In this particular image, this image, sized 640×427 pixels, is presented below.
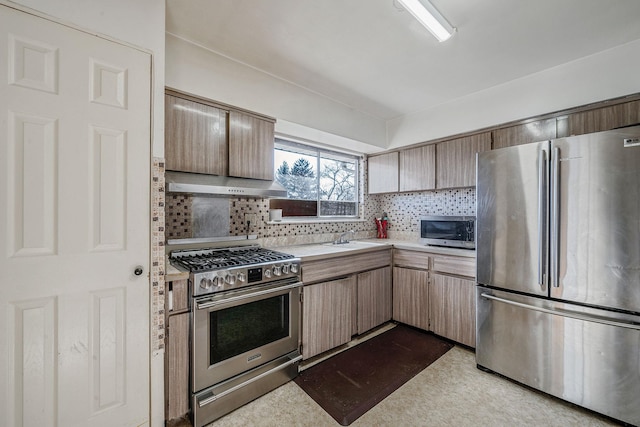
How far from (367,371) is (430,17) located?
2663mm

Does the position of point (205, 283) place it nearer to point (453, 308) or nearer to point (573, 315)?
point (453, 308)

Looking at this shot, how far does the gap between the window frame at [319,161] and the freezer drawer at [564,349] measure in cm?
193

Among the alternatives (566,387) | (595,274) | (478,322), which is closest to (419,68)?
(595,274)

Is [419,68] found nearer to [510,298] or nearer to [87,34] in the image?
[510,298]

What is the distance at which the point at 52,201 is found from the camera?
133 centimetres

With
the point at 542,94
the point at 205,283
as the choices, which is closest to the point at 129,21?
the point at 205,283

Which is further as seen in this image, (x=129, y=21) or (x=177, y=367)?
(x=177, y=367)

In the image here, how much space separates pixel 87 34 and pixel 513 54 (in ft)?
9.58

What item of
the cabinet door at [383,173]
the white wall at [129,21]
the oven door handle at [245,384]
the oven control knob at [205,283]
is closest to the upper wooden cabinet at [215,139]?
the white wall at [129,21]

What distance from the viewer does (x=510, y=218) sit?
2.12 m

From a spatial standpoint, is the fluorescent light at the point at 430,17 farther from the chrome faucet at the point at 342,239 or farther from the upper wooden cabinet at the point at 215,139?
the chrome faucet at the point at 342,239

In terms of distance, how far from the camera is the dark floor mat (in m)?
1.91

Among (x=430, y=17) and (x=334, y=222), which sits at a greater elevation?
(x=430, y=17)

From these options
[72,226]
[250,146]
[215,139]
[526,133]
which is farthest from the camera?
[526,133]
